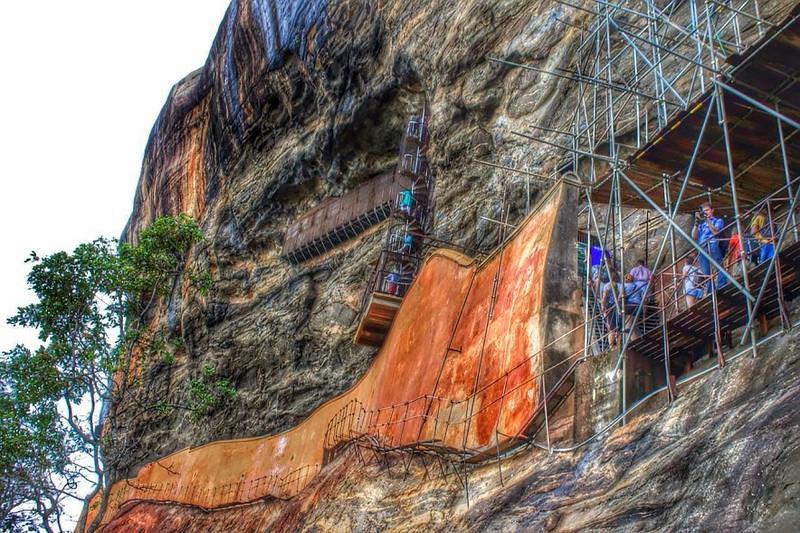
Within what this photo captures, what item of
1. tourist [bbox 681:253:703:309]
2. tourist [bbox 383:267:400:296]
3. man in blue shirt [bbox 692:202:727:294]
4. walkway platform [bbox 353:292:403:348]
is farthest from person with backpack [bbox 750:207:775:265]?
tourist [bbox 383:267:400:296]

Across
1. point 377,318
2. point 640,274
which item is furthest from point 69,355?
point 640,274

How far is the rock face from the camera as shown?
17766mm

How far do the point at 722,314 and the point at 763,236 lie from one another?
1.27 meters

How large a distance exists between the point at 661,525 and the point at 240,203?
23.4 metres

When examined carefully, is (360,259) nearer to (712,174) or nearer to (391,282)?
(391,282)

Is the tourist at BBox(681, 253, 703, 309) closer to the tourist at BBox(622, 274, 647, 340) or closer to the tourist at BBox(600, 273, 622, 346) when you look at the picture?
the tourist at BBox(622, 274, 647, 340)

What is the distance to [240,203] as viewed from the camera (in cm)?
2891

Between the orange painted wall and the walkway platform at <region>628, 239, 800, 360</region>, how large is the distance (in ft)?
5.77

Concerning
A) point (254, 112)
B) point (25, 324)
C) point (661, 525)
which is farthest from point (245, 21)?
point (661, 525)

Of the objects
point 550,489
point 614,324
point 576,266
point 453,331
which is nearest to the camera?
point 550,489

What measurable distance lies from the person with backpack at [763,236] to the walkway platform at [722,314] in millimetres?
226

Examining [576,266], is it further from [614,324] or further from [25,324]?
[25,324]

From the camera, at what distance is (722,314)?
28.5ft

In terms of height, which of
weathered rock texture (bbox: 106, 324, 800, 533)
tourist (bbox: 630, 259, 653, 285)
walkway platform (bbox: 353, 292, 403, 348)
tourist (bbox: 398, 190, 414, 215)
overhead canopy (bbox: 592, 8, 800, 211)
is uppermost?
tourist (bbox: 398, 190, 414, 215)
